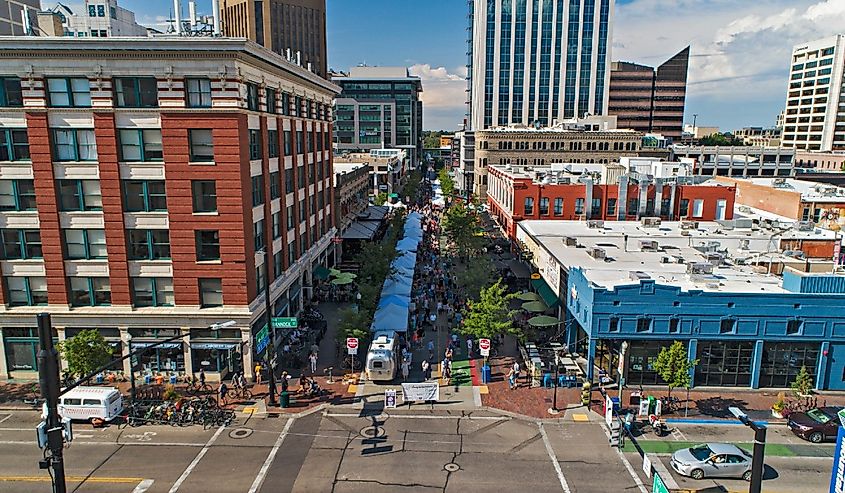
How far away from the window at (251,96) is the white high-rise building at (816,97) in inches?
6721

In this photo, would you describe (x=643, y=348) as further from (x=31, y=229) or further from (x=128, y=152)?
(x=31, y=229)

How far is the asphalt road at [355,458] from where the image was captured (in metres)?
23.7

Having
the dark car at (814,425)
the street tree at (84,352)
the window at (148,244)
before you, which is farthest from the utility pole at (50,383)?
the dark car at (814,425)

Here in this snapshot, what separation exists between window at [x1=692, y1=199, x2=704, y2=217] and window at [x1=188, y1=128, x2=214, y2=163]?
179 feet

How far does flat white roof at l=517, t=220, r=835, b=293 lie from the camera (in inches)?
1389

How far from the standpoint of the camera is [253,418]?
29.9 metres

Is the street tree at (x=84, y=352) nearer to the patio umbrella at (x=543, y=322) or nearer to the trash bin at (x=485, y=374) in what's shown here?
the trash bin at (x=485, y=374)

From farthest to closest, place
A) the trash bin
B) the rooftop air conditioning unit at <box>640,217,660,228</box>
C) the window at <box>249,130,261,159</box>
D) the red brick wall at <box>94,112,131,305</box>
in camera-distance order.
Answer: the rooftop air conditioning unit at <box>640,217,660,228</box> → the window at <box>249,130,261,159</box> → the trash bin → the red brick wall at <box>94,112,131,305</box>

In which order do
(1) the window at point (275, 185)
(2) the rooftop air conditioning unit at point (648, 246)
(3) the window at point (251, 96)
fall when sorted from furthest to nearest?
(2) the rooftop air conditioning unit at point (648, 246), (1) the window at point (275, 185), (3) the window at point (251, 96)

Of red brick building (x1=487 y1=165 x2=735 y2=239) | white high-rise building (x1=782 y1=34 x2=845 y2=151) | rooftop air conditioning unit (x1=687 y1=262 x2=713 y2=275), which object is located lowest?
rooftop air conditioning unit (x1=687 y1=262 x2=713 y2=275)

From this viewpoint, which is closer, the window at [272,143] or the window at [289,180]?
the window at [272,143]

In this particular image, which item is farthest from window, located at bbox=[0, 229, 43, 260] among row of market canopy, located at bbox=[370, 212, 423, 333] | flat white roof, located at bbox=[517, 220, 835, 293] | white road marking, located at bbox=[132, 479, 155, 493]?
flat white roof, located at bbox=[517, 220, 835, 293]

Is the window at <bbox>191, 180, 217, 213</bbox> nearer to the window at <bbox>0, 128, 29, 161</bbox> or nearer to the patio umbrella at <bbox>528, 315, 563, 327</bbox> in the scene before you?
the window at <bbox>0, 128, 29, 161</bbox>

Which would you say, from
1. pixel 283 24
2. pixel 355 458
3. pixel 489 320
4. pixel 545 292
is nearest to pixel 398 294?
pixel 489 320
